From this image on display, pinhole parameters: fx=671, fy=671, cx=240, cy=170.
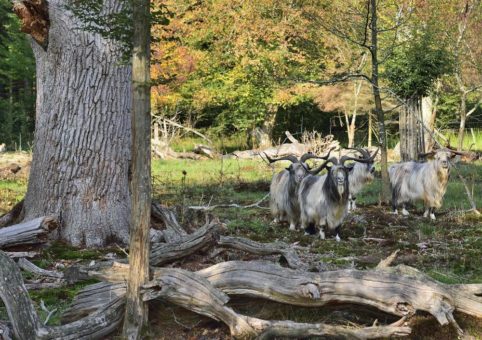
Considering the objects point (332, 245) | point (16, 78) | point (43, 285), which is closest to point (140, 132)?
point (43, 285)

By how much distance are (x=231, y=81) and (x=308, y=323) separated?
25.2m

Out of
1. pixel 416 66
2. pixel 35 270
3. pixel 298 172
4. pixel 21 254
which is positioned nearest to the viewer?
pixel 35 270

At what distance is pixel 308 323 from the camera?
509 centimetres

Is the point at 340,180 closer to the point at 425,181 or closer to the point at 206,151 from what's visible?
the point at 425,181

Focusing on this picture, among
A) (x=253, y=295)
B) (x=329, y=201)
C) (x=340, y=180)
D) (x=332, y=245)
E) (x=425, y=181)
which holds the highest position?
(x=340, y=180)

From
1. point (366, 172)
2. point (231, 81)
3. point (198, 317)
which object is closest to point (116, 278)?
point (198, 317)

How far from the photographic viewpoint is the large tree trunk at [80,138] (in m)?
8.39

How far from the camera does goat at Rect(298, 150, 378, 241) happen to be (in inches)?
414

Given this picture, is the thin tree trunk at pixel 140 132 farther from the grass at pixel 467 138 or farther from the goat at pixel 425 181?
the grass at pixel 467 138

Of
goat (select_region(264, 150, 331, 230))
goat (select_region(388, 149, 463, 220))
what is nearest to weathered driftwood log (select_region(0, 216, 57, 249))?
goat (select_region(264, 150, 331, 230))

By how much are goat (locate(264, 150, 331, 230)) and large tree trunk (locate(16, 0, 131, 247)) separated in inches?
154

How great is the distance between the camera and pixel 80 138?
8438 millimetres

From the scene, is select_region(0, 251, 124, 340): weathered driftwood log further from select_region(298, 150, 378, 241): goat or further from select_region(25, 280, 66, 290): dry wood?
select_region(298, 150, 378, 241): goat

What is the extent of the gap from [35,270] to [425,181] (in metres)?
8.34
